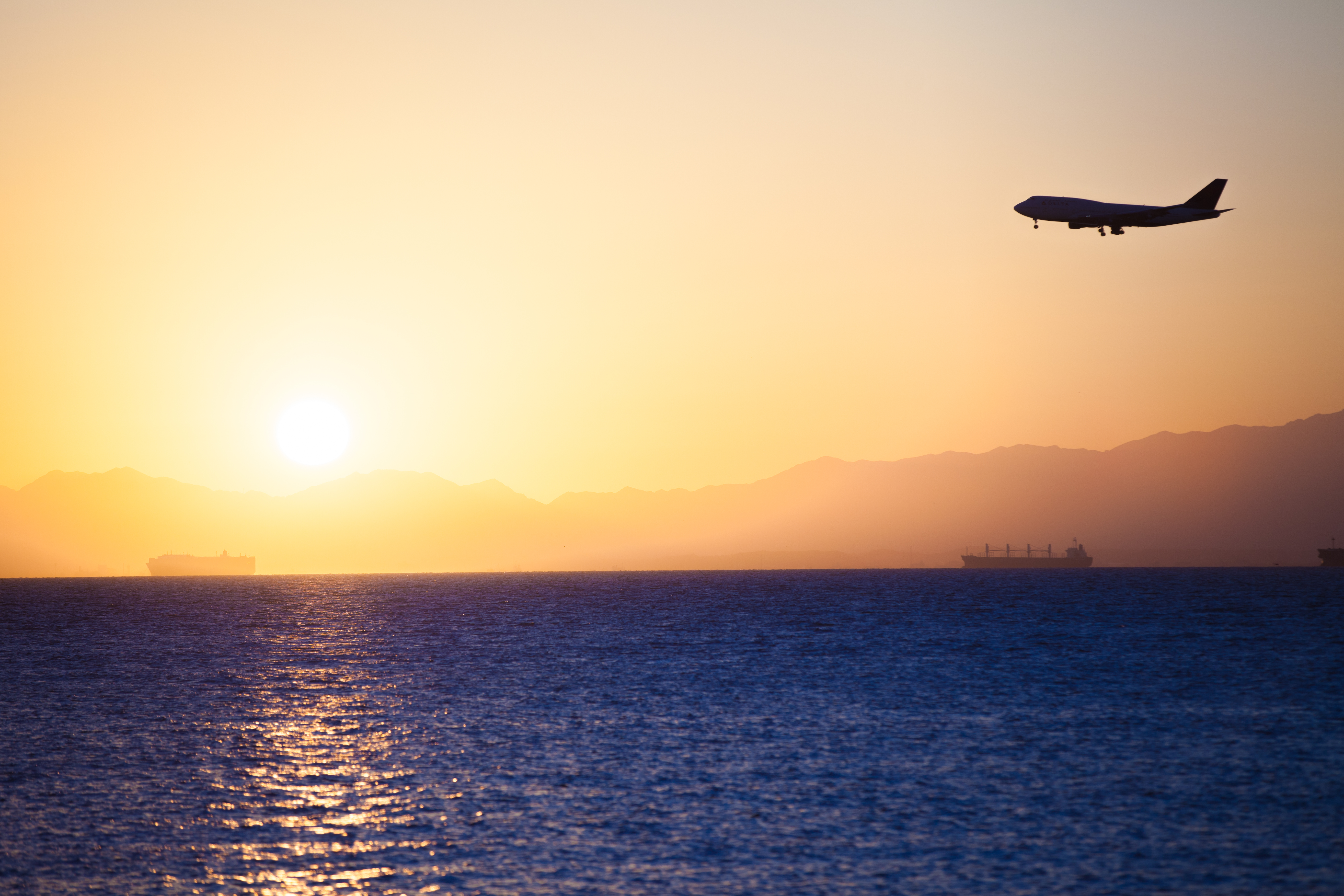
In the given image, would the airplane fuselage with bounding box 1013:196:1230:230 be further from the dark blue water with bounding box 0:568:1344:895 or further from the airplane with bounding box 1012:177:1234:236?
the dark blue water with bounding box 0:568:1344:895

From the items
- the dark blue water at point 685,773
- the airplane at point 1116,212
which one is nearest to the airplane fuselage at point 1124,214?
the airplane at point 1116,212

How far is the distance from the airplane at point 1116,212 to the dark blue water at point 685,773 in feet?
154

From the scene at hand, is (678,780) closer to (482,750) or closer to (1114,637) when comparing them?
(482,750)

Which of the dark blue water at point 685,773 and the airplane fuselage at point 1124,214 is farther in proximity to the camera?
the airplane fuselage at point 1124,214

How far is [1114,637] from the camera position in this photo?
350 ft

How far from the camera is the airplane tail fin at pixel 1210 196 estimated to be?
12644 cm

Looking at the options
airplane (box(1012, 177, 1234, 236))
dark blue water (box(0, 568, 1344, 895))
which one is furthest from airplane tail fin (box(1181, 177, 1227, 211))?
dark blue water (box(0, 568, 1344, 895))

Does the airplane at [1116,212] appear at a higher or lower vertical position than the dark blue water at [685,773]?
higher

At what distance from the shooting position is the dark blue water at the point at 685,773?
30172mm

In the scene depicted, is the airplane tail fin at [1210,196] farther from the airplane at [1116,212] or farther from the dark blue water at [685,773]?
the dark blue water at [685,773]

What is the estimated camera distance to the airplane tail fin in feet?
415

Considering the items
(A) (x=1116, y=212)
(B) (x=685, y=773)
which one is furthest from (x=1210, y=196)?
(B) (x=685, y=773)

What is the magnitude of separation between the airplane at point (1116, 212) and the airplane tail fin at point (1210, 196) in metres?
0.06

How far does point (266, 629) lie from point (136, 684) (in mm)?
69232
